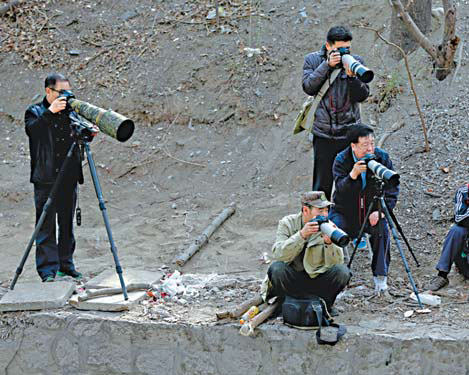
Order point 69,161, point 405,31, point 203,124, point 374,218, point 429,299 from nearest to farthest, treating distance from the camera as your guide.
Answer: point 429,299 < point 374,218 < point 69,161 < point 405,31 < point 203,124

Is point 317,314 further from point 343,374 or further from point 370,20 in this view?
point 370,20

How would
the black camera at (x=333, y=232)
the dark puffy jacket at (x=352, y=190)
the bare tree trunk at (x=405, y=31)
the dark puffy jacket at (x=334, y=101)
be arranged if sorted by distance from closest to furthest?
the black camera at (x=333, y=232)
the dark puffy jacket at (x=352, y=190)
the dark puffy jacket at (x=334, y=101)
the bare tree trunk at (x=405, y=31)

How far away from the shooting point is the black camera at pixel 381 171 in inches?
188

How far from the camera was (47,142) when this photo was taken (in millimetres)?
5613

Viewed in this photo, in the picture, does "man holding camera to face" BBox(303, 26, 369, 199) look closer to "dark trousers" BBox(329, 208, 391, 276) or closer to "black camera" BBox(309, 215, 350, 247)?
"dark trousers" BBox(329, 208, 391, 276)

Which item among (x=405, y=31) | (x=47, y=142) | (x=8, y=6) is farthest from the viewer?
(x=8, y=6)

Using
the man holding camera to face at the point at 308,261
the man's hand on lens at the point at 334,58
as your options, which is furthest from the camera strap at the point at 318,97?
the man holding camera to face at the point at 308,261

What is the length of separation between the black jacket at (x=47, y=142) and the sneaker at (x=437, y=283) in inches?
107

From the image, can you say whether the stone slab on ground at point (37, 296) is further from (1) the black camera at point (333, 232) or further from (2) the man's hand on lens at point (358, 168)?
(2) the man's hand on lens at point (358, 168)

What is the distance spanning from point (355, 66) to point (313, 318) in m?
1.79

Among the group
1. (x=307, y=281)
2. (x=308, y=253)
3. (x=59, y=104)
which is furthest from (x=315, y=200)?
(x=59, y=104)

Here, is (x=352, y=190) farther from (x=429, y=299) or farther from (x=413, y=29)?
(x=413, y=29)

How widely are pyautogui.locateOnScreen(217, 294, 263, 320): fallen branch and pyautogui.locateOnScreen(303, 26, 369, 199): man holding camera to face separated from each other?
124 centimetres

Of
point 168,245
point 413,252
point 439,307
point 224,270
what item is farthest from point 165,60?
point 439,307
